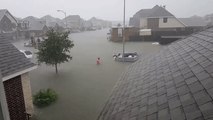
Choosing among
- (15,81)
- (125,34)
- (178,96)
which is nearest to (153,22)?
(125,34)

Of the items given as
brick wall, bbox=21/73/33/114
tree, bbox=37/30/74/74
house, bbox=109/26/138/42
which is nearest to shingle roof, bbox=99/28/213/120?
brick wall, bbox=21/73/33/114

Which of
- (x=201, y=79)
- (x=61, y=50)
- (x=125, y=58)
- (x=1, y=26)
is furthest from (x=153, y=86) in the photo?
(x=1, y=26)

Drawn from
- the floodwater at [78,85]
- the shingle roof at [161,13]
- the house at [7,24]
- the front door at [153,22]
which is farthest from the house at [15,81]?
the front door at [153,22]

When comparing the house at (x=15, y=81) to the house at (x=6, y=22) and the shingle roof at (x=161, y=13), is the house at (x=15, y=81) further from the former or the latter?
the shingle roof at (x=161, y=13)

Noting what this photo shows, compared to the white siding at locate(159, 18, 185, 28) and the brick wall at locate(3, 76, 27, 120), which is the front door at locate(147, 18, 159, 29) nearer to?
the white siding at locate(159, 18, 185, 28)

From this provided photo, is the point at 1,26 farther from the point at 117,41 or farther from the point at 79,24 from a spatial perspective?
the point at 79,24

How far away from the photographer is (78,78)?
20.5 metres

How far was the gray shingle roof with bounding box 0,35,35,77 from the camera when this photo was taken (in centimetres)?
953

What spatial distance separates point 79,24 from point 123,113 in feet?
395

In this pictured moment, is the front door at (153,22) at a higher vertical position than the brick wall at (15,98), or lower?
higher

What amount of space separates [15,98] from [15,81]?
888 mm

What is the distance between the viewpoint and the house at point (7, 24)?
53294 mm

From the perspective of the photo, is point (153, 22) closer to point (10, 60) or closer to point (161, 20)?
point (161, 20)

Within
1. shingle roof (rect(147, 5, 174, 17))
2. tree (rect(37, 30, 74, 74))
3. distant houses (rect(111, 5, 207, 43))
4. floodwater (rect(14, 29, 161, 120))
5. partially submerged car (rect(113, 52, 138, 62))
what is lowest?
floodwater (rect(14, 29, 161, 120))
